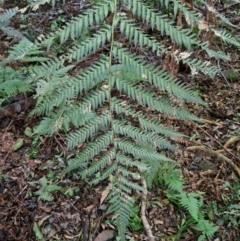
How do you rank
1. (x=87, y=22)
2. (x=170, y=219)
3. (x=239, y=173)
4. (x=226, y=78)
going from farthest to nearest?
(x=226, y=78) → (x=239, y=173) → (x=170, y=219) → (x=87, y=22)

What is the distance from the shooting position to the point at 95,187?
272 centimetres

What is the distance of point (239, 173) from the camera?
9.51 feet

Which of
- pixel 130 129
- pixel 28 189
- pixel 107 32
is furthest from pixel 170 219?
pixel 107 32

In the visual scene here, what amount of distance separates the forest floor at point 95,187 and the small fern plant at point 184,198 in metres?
0.05

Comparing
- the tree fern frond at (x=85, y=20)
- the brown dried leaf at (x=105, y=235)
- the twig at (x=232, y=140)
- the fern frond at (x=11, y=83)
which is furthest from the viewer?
the twig at (x=232, y=140)

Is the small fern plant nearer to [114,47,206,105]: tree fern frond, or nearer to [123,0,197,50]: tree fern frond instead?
Answer: [114,47,206,105]: tree fern frond

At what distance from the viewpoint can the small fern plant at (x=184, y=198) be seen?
254 centimetres

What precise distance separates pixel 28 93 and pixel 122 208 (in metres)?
1.83

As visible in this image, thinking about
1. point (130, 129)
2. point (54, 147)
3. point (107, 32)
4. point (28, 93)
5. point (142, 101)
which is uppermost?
point (107, 32)

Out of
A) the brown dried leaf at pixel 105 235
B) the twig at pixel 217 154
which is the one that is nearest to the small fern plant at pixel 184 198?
the twig at pixel 217 154

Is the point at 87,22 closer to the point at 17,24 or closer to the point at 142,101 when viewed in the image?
the point at 142,101

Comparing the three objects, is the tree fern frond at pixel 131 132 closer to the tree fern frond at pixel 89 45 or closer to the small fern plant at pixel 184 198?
the tree fern frond at pixel 89 45

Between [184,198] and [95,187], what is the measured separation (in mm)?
624

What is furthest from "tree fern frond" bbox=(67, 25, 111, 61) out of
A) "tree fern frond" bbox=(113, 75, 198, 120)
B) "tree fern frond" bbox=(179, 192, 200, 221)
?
"tree fern frond" bbox=(179, 192, 200, 221)
